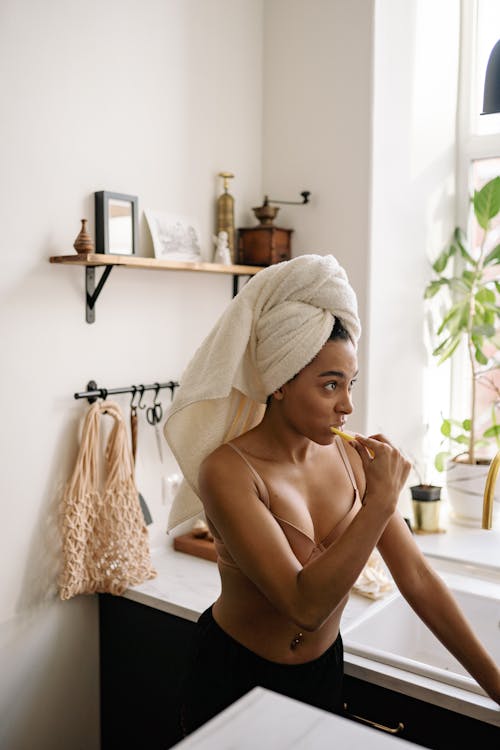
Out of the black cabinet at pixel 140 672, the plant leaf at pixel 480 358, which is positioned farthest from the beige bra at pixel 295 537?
the plant leaf at pixel 480 358

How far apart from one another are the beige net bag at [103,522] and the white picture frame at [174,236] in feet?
1.49

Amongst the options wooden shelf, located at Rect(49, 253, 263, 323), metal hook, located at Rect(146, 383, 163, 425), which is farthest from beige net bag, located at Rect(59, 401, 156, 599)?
wooden shelf, located at Rect(49, 253, 263, 323)

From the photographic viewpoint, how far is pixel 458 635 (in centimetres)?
139

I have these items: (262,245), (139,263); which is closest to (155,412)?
(139,263)

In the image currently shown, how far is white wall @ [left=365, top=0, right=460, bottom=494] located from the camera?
90.0 inches

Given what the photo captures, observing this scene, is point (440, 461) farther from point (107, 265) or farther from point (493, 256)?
A: point (107, 265)

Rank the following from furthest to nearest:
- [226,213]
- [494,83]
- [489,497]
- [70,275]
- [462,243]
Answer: [462,243] → [226,213] → [70,275] → [489,497] → [494,83]

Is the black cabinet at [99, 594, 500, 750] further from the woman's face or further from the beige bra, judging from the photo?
the woman's face

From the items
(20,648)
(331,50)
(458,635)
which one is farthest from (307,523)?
(331,50)

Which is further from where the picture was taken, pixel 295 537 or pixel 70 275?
pixel 70 275

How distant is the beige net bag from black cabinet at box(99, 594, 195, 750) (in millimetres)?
98

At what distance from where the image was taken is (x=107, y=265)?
1837 millimetres

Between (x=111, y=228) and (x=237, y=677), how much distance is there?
110 centimetres

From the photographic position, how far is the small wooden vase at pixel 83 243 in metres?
1.77
